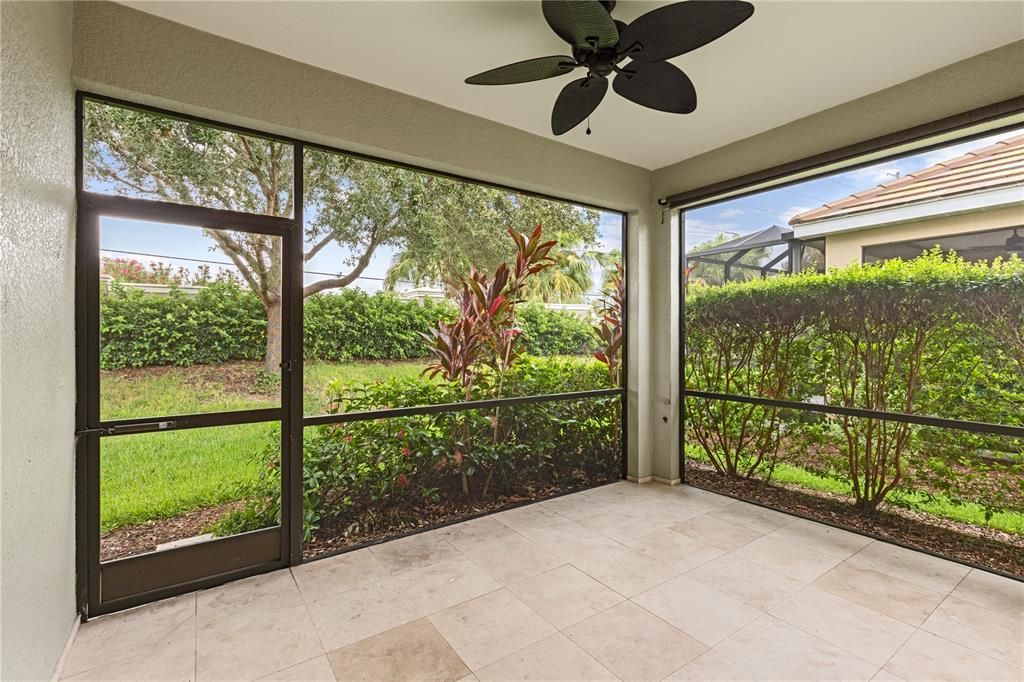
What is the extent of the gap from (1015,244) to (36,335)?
4655mm

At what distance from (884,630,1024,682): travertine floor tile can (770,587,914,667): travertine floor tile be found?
4cm

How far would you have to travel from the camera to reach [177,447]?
2.49m

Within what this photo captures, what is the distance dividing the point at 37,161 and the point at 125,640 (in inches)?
78.4

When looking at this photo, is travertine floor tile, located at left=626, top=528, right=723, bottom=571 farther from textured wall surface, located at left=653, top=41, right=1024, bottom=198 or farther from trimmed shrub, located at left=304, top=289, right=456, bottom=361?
textured wall surface, located at left=653, top=41, right=1024, bottom=198

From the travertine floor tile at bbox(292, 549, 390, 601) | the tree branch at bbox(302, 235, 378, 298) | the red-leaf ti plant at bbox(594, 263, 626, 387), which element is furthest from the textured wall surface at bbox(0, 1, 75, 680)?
the red-leaf ti plant at bbox(594, 263, 626, 387)

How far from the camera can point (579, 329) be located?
4.22 m

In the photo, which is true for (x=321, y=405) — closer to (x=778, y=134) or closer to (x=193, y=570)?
(x=193, y=570)

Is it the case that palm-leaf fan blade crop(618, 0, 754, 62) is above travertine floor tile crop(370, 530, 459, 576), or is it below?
above

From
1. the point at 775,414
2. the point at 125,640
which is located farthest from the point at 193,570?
the point at 775,414

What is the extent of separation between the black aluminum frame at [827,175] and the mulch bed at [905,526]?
0.07m

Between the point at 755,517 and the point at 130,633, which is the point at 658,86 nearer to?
the point at 755,517

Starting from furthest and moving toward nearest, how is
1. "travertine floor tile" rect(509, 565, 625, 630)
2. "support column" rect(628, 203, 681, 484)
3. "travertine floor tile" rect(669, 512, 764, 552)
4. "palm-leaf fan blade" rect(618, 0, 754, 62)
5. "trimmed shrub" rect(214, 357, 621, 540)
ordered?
1. "support column" rect(628, 203, 681, 484)
2. "travertine floor tile" rect(669, 512, 764, 552)
3. "trimmed shrub" rect(214, 357, 621, 540)
4. "travertine floor tile" rect(509, 565, 625, 630)
5. "palm-leaf fan blade" rect(618, 0, 754, 62)

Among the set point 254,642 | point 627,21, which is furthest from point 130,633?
point 627,21

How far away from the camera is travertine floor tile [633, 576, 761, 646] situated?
2.19 m
